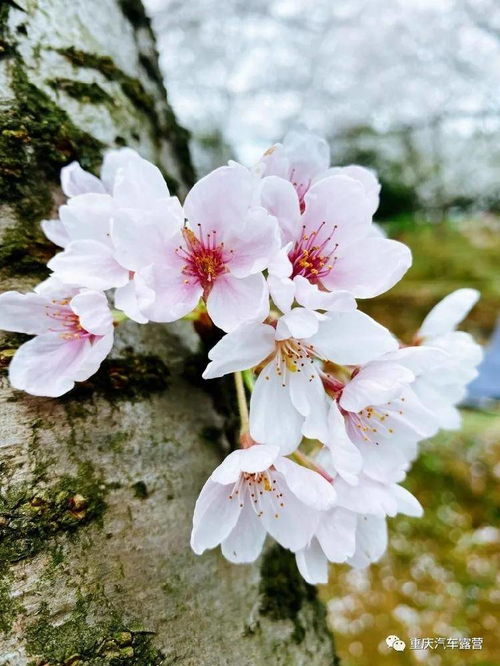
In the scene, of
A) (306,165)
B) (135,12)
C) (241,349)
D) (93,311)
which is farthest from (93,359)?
(135,12)

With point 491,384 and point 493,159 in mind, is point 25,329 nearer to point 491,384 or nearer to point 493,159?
point 491,384

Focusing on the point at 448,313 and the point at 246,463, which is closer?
the point at 246,463

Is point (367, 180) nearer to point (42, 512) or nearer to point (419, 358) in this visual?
point (419, 358)

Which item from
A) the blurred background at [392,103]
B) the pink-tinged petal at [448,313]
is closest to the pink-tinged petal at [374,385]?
the pink-tinged petal at [448,313]

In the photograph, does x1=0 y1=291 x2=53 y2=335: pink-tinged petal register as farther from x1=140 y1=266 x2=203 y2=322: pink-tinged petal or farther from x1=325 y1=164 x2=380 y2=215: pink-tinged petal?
x1=325 y1=164 x2=380 y2=215: pink-tinged petal

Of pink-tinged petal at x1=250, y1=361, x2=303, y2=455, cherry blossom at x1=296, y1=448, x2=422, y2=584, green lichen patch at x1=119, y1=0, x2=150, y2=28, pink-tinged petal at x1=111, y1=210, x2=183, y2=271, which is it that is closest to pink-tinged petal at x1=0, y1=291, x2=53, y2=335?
pink-tinged petal at x1=111, y1=210, x2=183, y2=271

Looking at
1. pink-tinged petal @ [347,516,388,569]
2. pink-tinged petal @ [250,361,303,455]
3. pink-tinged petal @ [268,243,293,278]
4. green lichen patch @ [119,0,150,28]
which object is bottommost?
pink-tinged petal @ [347,516,388,569]
